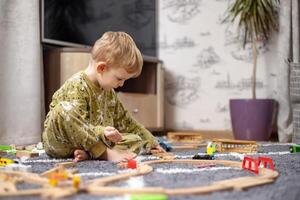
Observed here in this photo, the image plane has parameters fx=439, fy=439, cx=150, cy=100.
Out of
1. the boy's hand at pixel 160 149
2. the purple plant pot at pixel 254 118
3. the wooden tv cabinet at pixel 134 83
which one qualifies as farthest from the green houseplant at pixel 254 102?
the boy's hand at pixel 160 149

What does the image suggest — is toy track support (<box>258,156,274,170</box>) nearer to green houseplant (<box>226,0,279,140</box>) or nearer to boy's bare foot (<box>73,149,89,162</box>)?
boy's bare foot (<box>73,149,89,162</box>)

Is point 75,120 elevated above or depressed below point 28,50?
below

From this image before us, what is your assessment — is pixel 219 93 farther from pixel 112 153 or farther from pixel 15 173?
pixel 15 173

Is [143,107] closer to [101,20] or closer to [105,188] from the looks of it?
[101,20]

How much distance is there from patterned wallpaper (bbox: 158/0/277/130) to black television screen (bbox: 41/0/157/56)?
0.28 ft

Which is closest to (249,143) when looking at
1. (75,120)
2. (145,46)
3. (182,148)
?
(182,148)

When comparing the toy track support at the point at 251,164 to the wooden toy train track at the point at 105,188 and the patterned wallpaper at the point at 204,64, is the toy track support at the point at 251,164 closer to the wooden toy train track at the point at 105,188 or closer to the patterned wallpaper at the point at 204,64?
the wooden toy train track at the point at 105,188

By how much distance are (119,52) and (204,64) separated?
5.00 ft

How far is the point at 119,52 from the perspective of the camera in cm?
128

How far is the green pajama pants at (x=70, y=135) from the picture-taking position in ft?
4.09

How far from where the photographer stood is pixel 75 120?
125cm

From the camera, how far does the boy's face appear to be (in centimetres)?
131

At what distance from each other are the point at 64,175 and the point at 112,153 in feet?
1.50

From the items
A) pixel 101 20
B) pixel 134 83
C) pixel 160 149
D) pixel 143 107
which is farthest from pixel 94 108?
pixel 101 20
